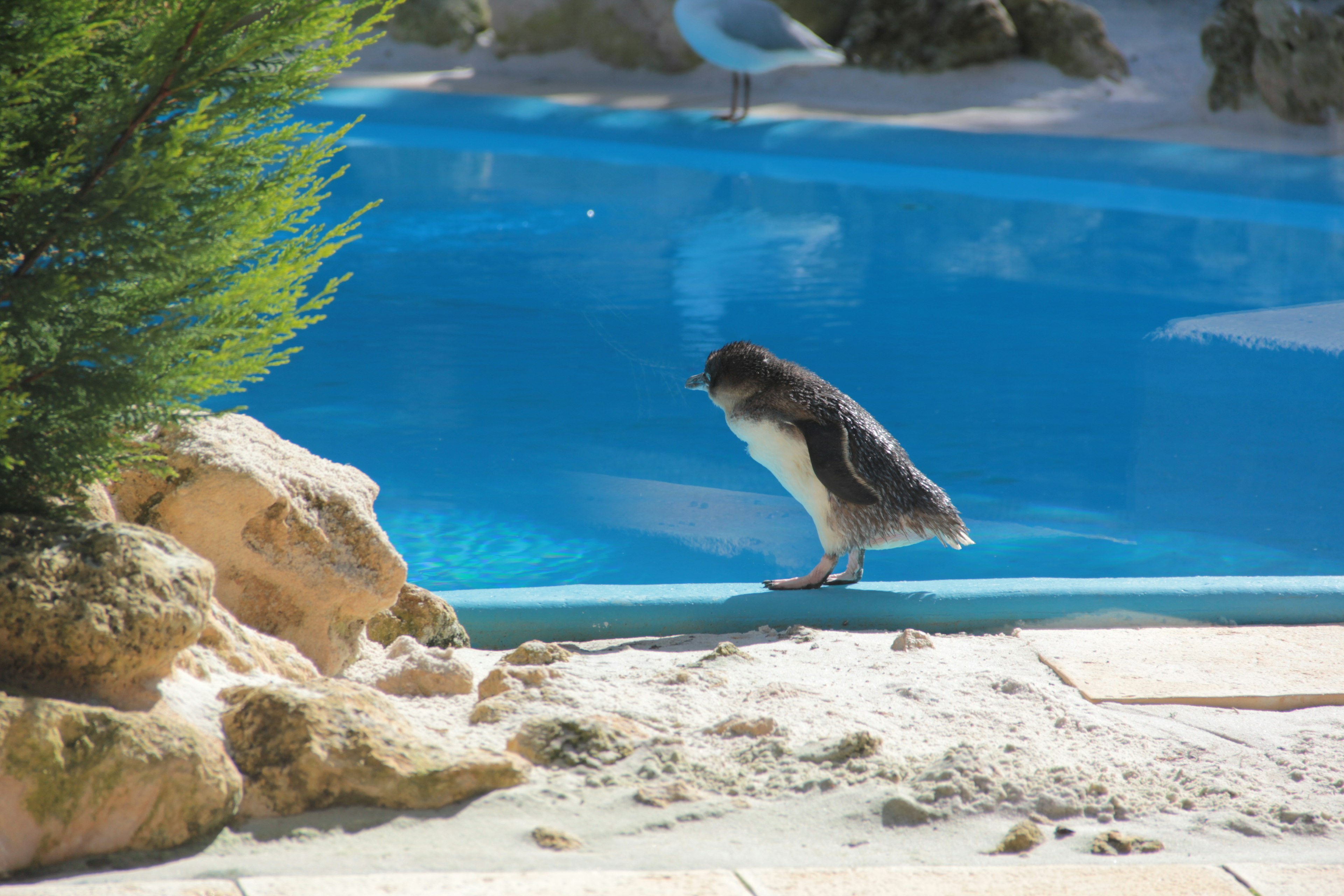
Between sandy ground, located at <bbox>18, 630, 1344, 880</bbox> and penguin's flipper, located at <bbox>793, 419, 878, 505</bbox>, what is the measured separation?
0.56 m

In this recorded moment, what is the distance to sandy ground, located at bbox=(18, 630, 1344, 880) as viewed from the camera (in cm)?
184

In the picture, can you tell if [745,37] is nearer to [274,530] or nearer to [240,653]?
[274,530]

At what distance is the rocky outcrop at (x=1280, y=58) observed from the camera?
11.6m

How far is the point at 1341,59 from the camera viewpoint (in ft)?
38.0

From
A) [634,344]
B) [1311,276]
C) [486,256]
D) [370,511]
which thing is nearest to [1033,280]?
[1311,276]

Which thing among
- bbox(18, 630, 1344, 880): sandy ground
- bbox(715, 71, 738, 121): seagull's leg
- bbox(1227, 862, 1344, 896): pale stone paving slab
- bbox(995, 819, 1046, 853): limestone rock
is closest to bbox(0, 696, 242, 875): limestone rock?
bbox(18, 630, 1344, 880): sandy ground

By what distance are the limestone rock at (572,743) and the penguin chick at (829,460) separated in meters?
1.24

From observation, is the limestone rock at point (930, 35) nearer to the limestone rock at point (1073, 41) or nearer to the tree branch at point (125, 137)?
the limestone rock at point (1073, 41)

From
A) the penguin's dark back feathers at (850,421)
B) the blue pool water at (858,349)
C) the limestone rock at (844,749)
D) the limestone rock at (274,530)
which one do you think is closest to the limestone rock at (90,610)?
the limestone rock at (274,530)

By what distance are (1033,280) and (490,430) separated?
4.29m

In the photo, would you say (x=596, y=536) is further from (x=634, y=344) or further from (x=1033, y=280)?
(x=1033, y=280)

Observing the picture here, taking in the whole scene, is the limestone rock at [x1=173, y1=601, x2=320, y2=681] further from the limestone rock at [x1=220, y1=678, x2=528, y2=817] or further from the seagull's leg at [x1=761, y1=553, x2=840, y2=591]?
the seagull's leg at [x1=761, y1=553, x2=840, y2=591]

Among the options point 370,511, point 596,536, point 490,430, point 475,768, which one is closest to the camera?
point 475,768

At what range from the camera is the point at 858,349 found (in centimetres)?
696
